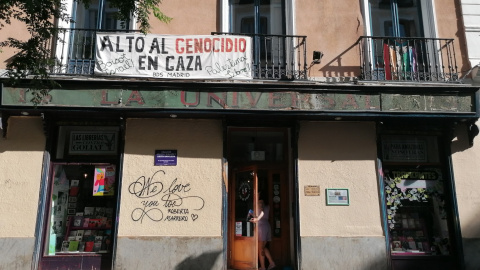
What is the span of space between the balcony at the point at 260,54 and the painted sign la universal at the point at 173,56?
36 cm

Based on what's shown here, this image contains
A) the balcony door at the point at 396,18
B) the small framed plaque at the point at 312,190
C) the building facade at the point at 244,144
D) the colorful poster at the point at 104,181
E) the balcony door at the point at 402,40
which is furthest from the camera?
the balcony door at the point at 396,18

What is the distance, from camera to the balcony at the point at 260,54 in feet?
29.5

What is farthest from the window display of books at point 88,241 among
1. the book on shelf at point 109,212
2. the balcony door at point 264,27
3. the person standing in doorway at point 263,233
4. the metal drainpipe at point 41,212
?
the balcony door at point 264,27

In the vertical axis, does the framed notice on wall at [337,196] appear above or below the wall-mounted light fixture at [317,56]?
below

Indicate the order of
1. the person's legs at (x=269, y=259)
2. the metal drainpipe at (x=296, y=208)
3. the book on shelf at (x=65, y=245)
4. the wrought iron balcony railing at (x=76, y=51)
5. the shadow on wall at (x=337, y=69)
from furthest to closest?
the shadow on wall at (x=337, y=69)
the wrought iron balcony railing at (x=76, y=51)
the person's legs at (x=269, y=259)
the book on shelf at (x=65, y=245)
the metal drainpipe at (x=296, y=208)

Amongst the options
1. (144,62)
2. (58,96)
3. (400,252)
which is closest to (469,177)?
(400,252)

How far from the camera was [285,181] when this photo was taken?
9.35 m

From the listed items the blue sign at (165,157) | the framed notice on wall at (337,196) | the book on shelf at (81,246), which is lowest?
the book on shelf at (81,246)

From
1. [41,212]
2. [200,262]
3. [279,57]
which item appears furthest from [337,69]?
[41,212]

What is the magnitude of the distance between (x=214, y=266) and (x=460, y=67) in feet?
22.2

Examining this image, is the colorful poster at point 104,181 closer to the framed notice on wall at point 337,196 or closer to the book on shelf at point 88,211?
the book on shelf at point 88,211

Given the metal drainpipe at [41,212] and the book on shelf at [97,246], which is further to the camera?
the book on shelf at [97,246]

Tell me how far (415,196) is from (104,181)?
655 cm

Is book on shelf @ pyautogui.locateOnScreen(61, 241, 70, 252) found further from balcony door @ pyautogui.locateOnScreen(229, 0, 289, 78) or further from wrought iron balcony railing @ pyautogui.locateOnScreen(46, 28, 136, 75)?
balcony door @ pyautogui.locateOnScreen(229, 0, 289, 78)
